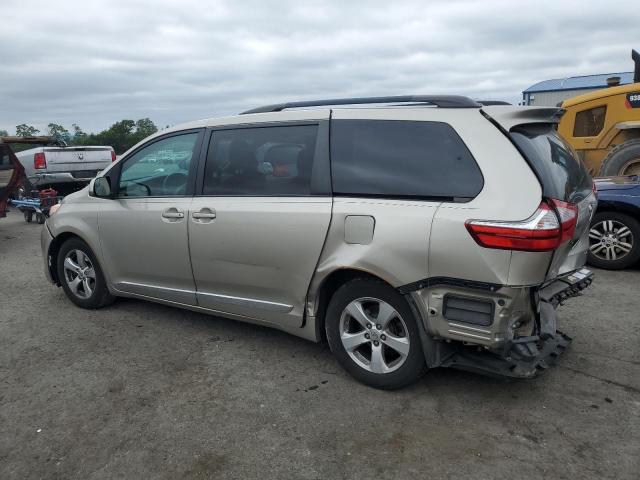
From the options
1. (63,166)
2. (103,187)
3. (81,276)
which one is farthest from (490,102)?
(63,166)

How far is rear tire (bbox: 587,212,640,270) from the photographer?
5871mm

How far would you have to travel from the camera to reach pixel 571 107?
8953 mm

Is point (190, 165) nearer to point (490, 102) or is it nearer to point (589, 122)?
point (490, 102)

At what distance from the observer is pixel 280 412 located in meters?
3.12

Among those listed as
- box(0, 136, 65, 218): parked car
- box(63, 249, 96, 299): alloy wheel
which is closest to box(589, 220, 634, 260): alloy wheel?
box(63, 249, 96, 299): alloy wheel

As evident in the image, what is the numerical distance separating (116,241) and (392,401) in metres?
2.74

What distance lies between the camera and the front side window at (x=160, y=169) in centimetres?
417

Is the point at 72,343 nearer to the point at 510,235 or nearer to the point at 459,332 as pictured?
the point at 459,332

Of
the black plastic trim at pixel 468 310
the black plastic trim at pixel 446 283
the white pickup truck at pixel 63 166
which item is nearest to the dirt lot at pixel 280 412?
the black plastic trim at pixel 468 310

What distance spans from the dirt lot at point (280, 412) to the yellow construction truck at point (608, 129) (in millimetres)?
4389

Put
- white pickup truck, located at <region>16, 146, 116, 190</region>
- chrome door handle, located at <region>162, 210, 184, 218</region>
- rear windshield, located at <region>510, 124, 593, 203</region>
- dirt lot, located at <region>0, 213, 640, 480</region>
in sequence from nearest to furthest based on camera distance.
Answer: dirt lot, located at <region>0, 213, 640, 480</region>
rear windshield, located at <region>510, 124, 593, 203</region>
chrome door handle, located at <region>162, 210, 184, 218</region>
white pickup truck, located at <region>16, 146, 116, 190</region>

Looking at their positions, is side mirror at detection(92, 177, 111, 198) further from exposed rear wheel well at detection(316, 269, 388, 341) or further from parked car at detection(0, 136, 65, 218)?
parked car at detection(0, 136, 65, 218)

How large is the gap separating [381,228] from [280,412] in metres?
1.24

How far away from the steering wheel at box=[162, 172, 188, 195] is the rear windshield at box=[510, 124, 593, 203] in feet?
8.06
